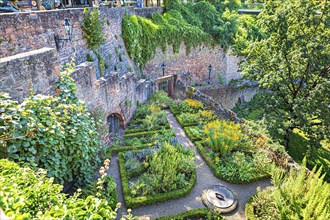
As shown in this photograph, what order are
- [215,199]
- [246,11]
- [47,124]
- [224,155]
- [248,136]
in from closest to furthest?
[47,124] < [215,199] < [224,155] < [248,136] < [246,11]

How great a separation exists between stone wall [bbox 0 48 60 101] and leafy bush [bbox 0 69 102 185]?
0.91 feet

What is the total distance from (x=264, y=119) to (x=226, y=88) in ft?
22.3

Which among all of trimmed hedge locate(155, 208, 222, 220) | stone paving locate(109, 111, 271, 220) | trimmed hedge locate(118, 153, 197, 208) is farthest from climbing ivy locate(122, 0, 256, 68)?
trimmed hedge locate(155, 208, 222, 220)

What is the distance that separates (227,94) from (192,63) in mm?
4006

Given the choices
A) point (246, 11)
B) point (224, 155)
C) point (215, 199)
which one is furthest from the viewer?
point (246, 11)

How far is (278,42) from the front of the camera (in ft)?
37.7

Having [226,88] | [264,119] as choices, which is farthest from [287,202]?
[226,88]

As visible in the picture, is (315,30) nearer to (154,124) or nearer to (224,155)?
(224,155)

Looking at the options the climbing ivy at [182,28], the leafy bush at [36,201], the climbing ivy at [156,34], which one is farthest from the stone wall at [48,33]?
the leafy bush at [36,201]

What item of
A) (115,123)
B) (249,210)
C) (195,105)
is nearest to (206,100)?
(195,105)

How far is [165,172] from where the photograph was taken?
7684mm

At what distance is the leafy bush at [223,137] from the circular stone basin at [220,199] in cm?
195

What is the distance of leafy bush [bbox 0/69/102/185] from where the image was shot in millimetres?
3988

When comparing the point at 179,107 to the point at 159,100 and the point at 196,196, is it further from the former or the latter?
the point at 196,196
